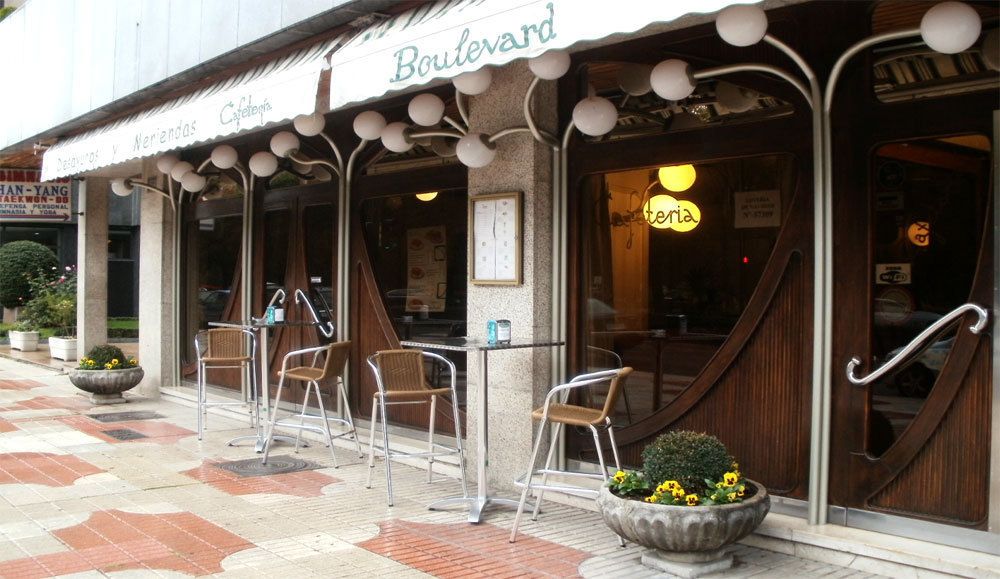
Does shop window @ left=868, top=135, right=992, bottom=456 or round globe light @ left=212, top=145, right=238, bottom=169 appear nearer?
shop window @ left=868, top=135, right=992, bottom=456

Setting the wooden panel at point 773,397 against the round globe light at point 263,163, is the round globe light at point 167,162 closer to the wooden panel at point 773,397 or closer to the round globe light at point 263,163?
the round globe light at point 263,163

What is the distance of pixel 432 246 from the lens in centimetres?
824

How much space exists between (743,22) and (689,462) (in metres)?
2.31

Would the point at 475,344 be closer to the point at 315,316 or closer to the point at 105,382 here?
the point at 315,316

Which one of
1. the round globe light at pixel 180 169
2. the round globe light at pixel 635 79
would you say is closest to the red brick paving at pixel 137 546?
the round globe light at pixel 635 79

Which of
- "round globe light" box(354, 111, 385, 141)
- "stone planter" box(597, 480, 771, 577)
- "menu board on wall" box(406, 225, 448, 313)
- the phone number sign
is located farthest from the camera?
the phone number sign

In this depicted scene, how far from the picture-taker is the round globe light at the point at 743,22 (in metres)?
4.79

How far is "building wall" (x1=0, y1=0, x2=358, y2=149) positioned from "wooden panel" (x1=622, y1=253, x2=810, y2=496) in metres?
3.88

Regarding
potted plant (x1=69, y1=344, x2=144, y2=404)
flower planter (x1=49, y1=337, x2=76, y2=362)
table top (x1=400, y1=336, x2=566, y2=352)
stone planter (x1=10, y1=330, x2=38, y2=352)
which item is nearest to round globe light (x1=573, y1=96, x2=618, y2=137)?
table top (x1=400, y1=336, x2=566, y2=352)

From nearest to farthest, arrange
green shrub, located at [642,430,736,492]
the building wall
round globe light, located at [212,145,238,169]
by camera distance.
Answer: green shrub, located at [642,430,736,492], the building wall, round globe light, located at [212,145,238,169]

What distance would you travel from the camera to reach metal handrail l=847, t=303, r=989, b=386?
4.80m

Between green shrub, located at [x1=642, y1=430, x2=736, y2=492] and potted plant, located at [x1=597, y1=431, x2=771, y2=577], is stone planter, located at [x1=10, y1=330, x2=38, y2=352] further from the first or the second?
green shrub, located at [x1=642, y1=430, x2=736, y2=492]

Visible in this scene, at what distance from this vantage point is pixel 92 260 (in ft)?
45.1

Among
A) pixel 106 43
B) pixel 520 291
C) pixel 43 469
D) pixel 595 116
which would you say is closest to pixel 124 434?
pixel 43 469
